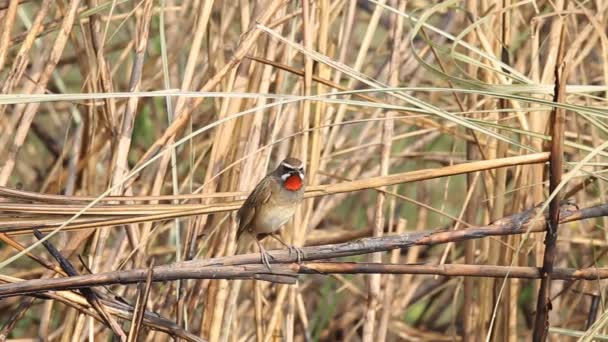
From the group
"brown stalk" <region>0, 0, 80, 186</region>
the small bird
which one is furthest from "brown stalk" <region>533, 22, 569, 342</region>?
Result: "brown stalk" <region>0, 0, 80, 186</region>

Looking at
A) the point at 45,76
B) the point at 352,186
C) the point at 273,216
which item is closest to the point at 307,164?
the point at 273,216

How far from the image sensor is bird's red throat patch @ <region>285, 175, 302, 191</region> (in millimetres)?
2906

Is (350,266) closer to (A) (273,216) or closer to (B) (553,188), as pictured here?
(B) (553,188)

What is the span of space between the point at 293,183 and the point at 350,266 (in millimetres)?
1101

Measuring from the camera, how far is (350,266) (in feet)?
6.07

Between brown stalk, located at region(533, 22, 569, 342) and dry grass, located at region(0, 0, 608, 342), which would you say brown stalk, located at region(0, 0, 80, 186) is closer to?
dry grass, located at region(0, 0, 608, 342)

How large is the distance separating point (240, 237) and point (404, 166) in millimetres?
1380

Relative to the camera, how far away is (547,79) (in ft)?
9.34

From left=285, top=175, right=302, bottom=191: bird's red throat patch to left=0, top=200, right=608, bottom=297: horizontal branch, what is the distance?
1.00m

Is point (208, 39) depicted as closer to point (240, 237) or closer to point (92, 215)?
point (240, 237)

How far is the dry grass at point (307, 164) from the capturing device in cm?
188

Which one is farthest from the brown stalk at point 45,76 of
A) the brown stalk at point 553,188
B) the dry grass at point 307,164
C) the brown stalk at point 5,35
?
the brown stalk at point 553,188

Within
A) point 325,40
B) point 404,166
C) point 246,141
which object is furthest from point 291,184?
point 404,166

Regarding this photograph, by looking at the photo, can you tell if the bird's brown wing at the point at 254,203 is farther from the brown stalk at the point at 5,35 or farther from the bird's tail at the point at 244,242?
the brown stalk at the point at 5,35
